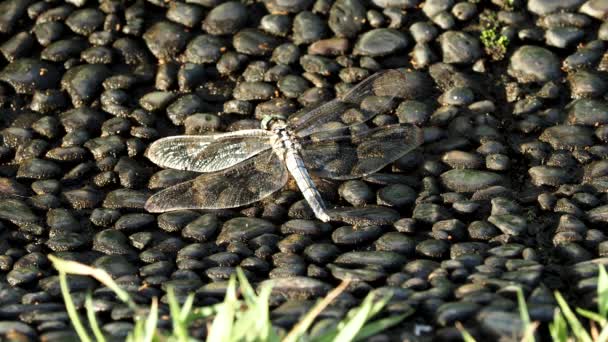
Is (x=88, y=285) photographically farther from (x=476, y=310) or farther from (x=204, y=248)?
(x=476, y=310)

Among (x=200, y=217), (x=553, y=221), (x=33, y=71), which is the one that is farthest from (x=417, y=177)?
(x=33, y=71)

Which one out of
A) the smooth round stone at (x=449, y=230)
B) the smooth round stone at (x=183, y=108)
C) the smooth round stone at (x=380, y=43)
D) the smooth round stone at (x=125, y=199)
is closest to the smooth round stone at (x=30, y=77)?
the smooth round stone at (x=183, y=108)

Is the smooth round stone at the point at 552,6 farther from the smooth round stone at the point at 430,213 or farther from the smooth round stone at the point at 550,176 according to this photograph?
the smooth round stone at the point at 430,213

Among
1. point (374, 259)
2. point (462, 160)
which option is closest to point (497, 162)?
point (462, 160)

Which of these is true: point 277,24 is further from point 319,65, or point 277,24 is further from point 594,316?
point 594,316

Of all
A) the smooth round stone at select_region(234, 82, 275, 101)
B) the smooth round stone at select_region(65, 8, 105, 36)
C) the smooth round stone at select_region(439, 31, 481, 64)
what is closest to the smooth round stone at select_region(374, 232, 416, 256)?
the smooth round stone at select_region(234, 82, 275, 101)
